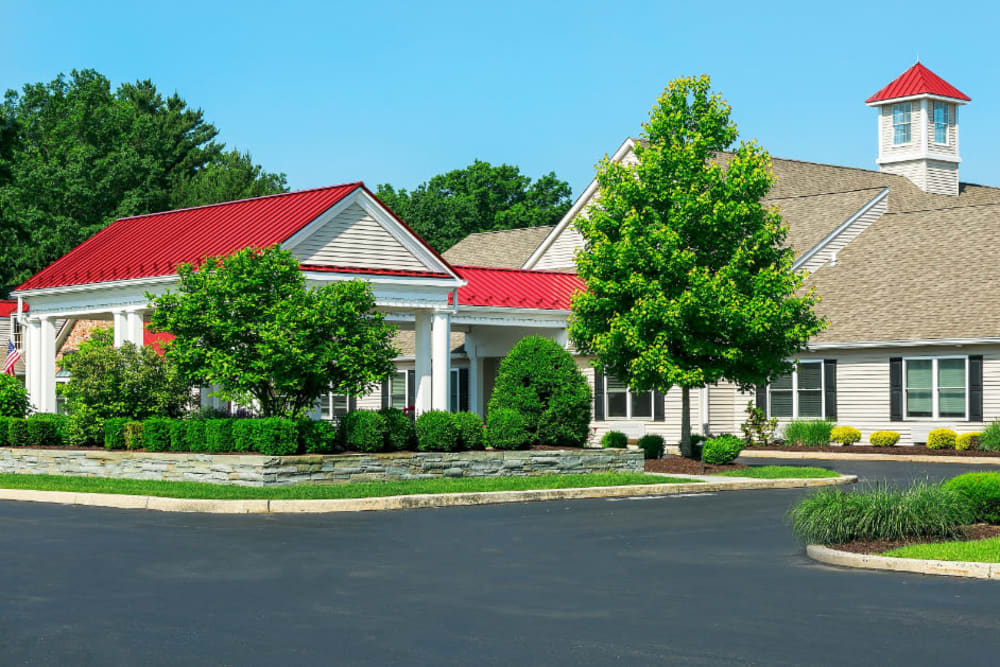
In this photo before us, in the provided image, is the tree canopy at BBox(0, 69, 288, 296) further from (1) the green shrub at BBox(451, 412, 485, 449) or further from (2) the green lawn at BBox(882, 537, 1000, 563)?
(2) the green lawn at BBox(882, 537, 1000, 563)

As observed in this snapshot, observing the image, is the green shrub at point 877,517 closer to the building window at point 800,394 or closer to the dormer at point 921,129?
the building window at point 800,394

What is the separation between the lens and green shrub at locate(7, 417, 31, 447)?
28.1m

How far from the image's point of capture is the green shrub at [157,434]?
980 inches

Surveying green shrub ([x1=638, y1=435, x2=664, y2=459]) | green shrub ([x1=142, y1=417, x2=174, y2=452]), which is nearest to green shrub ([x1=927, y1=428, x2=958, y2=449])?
green shrub ([x1=638, y1=435, x2=664, y2=459])

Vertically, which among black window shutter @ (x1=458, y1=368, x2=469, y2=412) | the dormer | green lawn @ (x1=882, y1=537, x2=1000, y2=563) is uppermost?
the dormer

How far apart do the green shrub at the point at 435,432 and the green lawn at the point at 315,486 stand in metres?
1.02

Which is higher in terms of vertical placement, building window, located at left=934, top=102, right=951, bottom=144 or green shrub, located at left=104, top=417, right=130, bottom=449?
building window, located at left=934, top=102, right=951, bottom=144

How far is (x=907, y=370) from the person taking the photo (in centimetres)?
3550

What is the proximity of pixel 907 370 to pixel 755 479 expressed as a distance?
39.9ft

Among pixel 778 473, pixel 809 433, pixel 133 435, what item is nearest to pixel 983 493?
pixel 778 473

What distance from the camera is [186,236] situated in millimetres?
31516

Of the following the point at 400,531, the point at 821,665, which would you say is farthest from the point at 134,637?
the point at 400,531

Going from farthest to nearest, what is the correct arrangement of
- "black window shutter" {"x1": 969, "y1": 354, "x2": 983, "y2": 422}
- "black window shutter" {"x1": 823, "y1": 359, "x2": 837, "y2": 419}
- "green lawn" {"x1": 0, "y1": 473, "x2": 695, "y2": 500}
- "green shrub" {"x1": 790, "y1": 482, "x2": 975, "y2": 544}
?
"black window shutter" {"x1": 823, "y1": 359, "x2": 837, "y2": 419} → "black window shutter" {"x1": 969, "y1": 354, "x2": 983, "y2": 422} → "green lawn" {"x1": 0, "y1": 473, "x2": 695, "y2": 500} → "green shrub" {"x1": 790, "y1": 482, "x2": 975, "y2": 544}

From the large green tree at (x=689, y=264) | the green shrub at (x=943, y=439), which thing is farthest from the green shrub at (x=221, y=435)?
the green shrub at (x=943, y=439)
